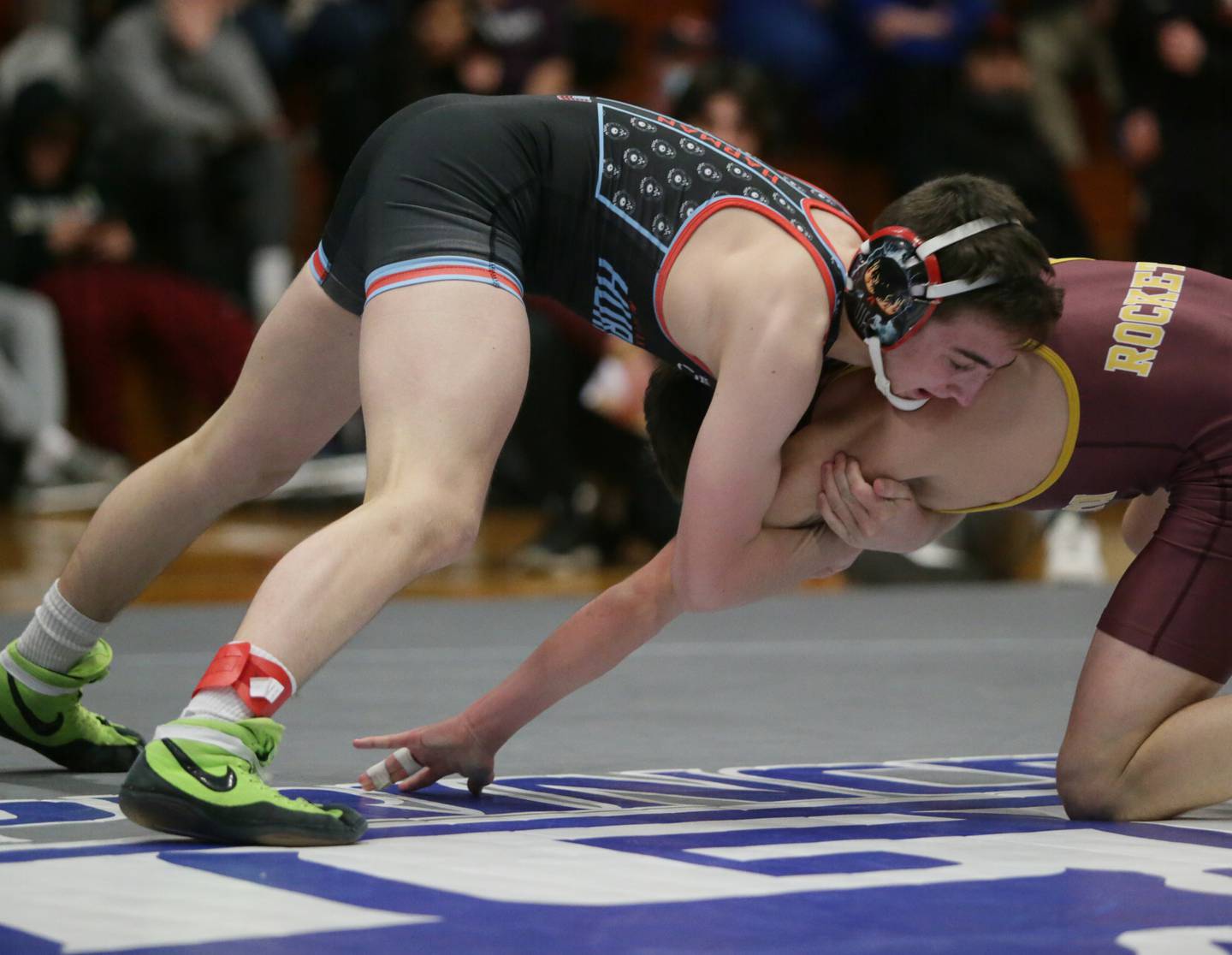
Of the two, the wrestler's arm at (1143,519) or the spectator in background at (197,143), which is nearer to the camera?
the wrestler's arm at (1143,519)

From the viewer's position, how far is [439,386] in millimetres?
2363

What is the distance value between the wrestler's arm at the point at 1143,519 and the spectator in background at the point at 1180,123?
4959mm

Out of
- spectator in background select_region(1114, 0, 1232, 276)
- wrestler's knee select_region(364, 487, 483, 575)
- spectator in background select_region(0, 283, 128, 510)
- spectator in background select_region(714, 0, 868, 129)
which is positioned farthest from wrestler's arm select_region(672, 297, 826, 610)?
spectator in background select_region(714, 0, 868, 129)

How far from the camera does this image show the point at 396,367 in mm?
2385

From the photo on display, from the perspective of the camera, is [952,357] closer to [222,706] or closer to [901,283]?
[901,283]

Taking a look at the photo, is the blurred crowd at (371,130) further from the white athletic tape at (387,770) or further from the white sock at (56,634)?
the white athletic tape at (387,770)

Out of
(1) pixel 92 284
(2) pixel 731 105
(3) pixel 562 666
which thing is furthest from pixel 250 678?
(1) pixel 92 284

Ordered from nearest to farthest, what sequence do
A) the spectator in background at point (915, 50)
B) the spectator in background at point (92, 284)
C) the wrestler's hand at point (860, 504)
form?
the wrestler's hand at point (860, 504), the spectator in background at point (92, 284), the spectator in background at point (915, 50)

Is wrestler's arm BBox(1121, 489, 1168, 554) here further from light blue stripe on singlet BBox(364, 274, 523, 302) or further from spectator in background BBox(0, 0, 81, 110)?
spectator in background BBox(0, 0, 81, 110)

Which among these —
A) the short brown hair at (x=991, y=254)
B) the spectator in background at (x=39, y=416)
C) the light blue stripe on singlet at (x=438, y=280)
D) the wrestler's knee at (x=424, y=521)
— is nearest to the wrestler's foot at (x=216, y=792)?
the wrestler's knee at (x=424, y=521)

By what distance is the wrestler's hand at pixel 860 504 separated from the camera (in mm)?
2668

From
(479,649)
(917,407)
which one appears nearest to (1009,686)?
(479,649)

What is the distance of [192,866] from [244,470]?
0.88 metres

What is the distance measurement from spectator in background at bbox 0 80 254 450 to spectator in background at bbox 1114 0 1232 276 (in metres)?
3.73
